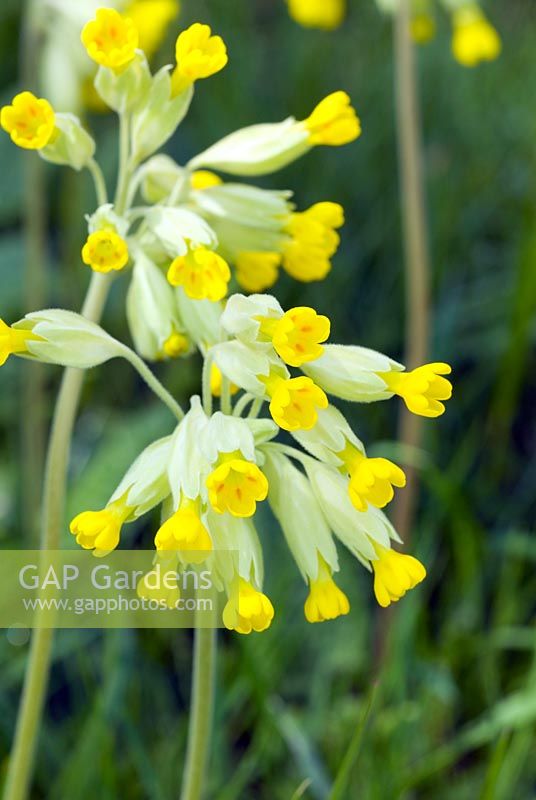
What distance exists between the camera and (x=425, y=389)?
52.7 inches

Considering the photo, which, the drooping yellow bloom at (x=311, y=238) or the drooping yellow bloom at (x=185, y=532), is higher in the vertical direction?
the drooping yellow bloom at (x=311, y=238)

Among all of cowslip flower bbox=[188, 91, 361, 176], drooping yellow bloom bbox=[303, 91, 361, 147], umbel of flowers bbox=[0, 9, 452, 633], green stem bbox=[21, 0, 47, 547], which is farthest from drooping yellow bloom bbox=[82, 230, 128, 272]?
green stem bbox=[21, 0, 47, 547]

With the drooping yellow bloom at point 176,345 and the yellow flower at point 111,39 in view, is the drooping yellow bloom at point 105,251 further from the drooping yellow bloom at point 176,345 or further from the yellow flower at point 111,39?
the yellow flower at point 111,39

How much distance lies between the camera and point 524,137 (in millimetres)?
3834

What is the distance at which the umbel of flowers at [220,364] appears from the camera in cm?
128

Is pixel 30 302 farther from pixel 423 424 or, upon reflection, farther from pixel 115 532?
pixel 115 532

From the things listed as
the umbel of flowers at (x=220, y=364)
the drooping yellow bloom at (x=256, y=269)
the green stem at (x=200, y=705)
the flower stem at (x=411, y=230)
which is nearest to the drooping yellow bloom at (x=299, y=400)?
the umbel of flowers at (x=220, y=364)

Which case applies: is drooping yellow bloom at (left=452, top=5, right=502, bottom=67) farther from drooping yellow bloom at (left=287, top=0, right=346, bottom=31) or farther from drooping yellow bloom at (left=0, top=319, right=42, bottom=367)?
drooping yellow bloom at (left=0, top=319, right=42, bottom=367)

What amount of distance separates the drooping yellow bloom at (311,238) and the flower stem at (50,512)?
0.28 meters

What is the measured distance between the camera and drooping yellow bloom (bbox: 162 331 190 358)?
1.46 meters

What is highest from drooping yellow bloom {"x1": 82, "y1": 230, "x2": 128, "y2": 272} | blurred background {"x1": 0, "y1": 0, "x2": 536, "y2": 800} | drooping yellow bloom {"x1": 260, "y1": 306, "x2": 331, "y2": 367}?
drooping yellow bloom {"x1": 82, "y1": 230, "x2": 128, "y2": 272}

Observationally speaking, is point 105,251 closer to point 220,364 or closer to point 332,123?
point 220,364

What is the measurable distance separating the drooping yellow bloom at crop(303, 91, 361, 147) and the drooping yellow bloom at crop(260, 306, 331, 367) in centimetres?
48

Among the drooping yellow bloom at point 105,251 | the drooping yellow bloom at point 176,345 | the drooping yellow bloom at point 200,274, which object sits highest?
the drooping yellow bloom at point 105,251
